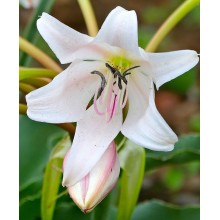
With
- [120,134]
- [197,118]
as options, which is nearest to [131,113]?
[120,134]

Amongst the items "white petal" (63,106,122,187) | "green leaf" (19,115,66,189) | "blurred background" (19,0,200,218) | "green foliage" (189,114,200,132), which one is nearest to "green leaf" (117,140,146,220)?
"white petal" (63,106,122,187)

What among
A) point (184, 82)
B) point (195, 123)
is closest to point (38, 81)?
point (184, 82)

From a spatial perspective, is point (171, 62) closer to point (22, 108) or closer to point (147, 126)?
point (147, 126)

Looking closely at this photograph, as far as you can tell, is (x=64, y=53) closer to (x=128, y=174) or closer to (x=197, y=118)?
(x=128, y=174)

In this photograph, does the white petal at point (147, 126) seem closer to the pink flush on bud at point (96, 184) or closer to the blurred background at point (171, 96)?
the pink flush on bud at point (96, 184)

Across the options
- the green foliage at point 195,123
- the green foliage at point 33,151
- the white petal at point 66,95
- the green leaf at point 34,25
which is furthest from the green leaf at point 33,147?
the green foliage at point 195,123

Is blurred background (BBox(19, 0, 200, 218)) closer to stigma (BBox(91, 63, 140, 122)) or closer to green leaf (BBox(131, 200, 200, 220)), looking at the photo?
green leaf (BBox(131, 200, 200, 220))

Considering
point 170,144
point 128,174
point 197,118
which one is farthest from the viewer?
point 197,118
